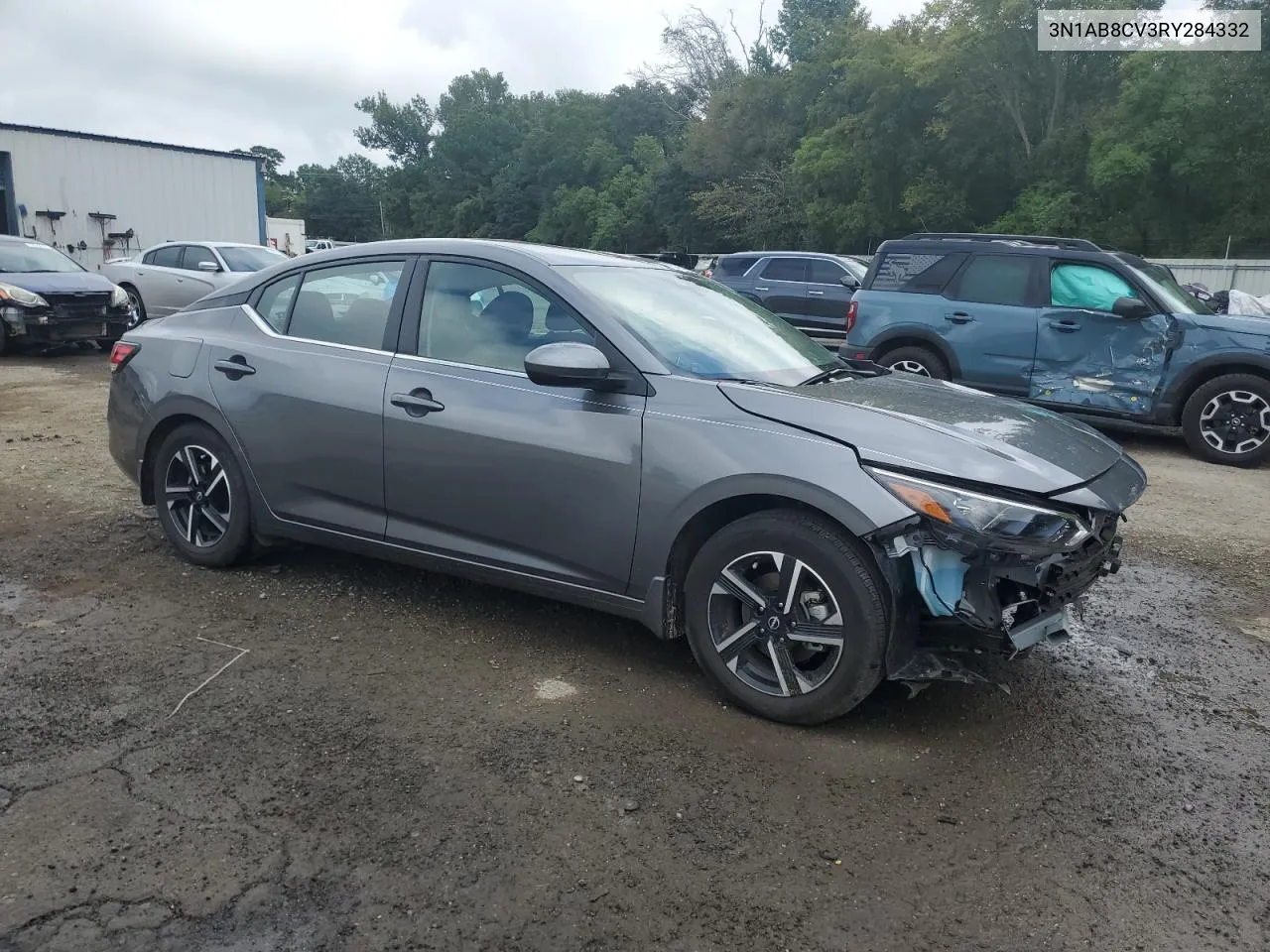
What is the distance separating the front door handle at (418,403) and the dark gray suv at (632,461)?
0.02 m

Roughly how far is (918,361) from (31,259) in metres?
12.2

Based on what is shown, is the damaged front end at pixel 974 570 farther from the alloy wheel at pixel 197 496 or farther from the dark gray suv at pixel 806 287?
the dark gray suv at pixel 806 287

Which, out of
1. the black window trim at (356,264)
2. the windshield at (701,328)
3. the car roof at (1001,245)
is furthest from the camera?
the car roof at (1001,245)

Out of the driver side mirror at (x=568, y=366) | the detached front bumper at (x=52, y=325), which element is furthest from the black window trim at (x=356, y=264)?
the detached front bumper at (x=52, y=325)

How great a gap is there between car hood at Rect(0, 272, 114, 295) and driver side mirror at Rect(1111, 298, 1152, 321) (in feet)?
41.6

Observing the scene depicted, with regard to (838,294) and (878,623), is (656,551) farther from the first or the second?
(838,294)

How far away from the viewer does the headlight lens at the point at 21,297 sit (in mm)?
12938

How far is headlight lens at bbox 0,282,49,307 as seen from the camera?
42.4ft

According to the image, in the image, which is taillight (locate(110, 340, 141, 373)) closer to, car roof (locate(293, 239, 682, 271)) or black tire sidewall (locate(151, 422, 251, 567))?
black tire sidewall (locate(151, 422, 251, 567))

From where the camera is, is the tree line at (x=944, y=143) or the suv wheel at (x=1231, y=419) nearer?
the suv wheel at (x=1231, y=419)

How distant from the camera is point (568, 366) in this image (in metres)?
3.63

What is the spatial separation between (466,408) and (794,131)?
4355 centimetres

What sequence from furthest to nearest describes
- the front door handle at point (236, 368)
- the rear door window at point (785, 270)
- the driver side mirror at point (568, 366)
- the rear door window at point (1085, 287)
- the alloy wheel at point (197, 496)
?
the rear door window at point (785, 270) → the rear door window at point (1085, 287) → the alloy wheel at point (197, 496) → the front door handle at point (236, 368) → the driver side mirror at point (568, 366)

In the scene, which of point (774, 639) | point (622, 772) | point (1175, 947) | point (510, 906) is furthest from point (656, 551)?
point (1175, 947)
